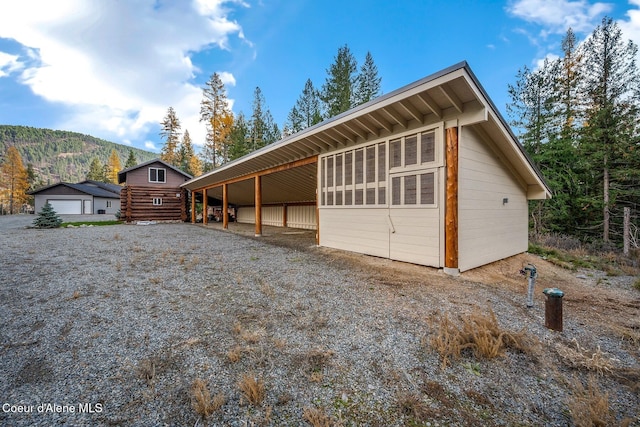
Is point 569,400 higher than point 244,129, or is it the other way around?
point 244,129

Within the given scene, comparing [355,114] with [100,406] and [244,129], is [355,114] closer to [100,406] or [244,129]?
[100,406]

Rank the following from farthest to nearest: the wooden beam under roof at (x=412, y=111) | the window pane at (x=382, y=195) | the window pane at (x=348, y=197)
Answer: the window pane at (x=348, y=197)
the window pane at (x=382, y=195)
the wooden beam under roof at (x=412, y=111)

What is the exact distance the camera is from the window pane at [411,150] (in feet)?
16.5

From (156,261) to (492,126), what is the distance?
7679 mm

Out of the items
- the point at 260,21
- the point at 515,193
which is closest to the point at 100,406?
the point at 515,193

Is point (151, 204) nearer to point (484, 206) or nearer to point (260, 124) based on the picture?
point (260, 124)

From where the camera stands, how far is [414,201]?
198 inches

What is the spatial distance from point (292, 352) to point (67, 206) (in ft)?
103

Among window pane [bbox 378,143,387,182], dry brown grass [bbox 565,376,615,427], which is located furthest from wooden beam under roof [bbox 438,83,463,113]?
dry brown grass [bbox 565,376,615,427]

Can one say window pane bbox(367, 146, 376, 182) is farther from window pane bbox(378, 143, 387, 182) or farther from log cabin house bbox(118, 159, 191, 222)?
log cabin house bbox(118, 159, 191, 222)

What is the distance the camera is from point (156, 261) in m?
5.61

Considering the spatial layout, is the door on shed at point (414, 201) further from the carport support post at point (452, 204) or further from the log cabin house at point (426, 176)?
the carport support post at point (452, 204)

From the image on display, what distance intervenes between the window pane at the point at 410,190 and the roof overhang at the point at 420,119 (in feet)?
3.39

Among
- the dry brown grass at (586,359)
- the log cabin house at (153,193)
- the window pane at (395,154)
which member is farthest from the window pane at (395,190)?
the log cabin house at (153,193)
